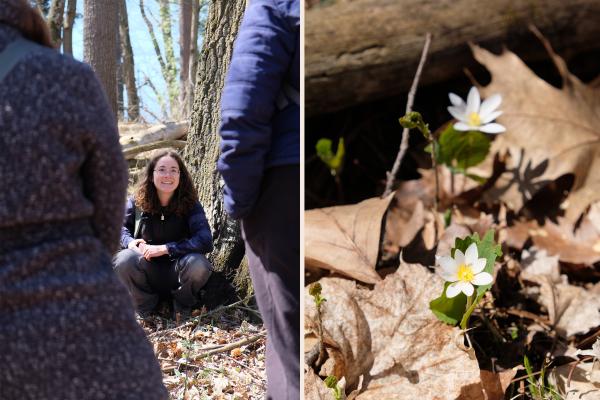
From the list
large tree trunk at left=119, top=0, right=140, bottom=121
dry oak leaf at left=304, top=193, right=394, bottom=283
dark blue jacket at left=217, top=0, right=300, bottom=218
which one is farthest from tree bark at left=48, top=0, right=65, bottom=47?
dry oak leaf at left=304, top=193, right=394, bottom=283

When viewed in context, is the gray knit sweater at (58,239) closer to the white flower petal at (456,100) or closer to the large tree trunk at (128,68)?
the large tree trunk at (128,68)

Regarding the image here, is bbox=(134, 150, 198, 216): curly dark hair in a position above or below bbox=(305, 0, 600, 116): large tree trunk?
below

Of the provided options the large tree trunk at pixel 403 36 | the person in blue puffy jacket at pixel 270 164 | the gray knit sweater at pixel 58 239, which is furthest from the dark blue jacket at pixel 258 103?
the large tree trunk at pixel 403 36

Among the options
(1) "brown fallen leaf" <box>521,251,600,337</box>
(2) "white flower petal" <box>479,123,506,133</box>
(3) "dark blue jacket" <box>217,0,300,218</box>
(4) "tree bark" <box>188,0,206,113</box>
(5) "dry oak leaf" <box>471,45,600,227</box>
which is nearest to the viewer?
(3) "dark blue jacket" <box>217,0,300,218</box>

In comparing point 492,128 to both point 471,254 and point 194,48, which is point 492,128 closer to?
point 471,254

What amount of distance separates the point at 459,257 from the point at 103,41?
0.84 m

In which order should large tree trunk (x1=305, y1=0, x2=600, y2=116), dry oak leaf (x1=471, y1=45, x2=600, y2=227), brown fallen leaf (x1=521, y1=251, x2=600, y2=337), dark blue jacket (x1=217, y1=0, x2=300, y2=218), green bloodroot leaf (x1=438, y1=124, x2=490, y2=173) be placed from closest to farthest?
1. dark blue jacket (x1=217, y1=0, x2=300, y2=218)
2. brown fallen leaf (x1=521, y1=251, x2=600, y2=337)
3. green bloodroot leaf (x1=438, y1=124, x2=490, y2=173)
4. dry oak leaf (x1=471, y1=45, x2=600, y2=227)
5. large tree trunk (x1=305, y1=0, x2=600, y2=116)

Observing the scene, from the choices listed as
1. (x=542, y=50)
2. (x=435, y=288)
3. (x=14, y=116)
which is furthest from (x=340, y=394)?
(x=542, y=50)

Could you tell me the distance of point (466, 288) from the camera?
151 cm

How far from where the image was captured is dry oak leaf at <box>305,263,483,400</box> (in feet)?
5.10

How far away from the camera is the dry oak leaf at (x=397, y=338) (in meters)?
1.55

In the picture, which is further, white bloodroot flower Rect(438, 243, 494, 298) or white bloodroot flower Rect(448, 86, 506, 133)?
white bloodroot flower Rect(448, 86, 506, 133)

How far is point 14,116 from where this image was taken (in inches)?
46.0

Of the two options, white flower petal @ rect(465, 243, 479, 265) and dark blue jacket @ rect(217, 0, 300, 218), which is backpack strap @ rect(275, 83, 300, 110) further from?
white flower petal @ rect(465, 243, 479, 265)
